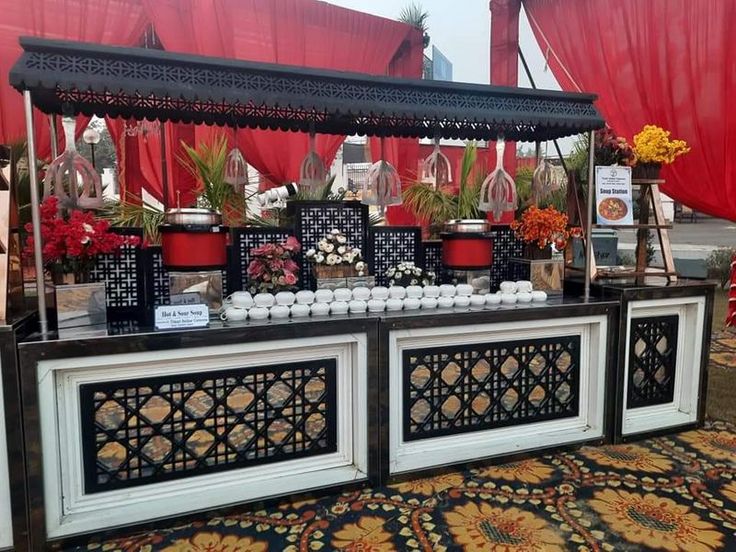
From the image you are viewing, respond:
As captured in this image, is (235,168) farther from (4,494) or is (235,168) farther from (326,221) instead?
(4,494)

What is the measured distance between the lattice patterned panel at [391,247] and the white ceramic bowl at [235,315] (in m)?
0.78

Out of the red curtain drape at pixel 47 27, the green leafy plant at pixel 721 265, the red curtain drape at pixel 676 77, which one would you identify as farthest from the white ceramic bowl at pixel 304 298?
the green leafy plant at pixel 721 265

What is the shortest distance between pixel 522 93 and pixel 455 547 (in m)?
1.65

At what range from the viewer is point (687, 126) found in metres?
3.68

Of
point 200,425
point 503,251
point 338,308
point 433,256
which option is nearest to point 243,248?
point 338,308

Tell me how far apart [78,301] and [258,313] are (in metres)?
0.58

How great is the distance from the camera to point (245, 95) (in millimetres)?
1663

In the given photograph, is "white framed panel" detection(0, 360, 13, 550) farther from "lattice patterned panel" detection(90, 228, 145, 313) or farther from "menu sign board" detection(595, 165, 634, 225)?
"menu sign board" detection(595, 165, 634, 225)

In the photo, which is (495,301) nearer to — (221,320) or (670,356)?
(670,356)

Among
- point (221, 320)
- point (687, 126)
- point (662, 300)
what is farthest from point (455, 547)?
point (687, 126)

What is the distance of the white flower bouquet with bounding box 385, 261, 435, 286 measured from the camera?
2244mm

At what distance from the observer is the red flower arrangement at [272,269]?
6.63 feet

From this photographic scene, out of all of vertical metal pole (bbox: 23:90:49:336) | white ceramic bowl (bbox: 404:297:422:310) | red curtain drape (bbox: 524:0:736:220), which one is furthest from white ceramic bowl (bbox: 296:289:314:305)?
red curtain drape (bbox: 524:0:736:220)

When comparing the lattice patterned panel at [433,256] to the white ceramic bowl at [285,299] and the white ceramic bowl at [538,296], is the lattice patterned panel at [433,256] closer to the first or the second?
the white ceramic bowl at [538,296]
